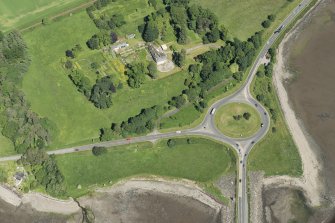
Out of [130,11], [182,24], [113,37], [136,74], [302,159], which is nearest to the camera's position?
[302,159]

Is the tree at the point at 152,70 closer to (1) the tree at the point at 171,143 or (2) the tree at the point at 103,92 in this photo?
(2) the tree at the point at 103,92

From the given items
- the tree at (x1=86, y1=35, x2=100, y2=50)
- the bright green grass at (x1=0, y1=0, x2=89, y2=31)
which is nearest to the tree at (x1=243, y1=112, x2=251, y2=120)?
the tree at (x1=86, y1=35, x2=100, y2=50)

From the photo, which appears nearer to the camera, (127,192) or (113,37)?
(127,192)

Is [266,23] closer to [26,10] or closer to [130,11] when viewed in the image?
[130,11]

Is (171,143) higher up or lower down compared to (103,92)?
lower down

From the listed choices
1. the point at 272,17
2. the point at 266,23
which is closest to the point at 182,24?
the point at 266,23

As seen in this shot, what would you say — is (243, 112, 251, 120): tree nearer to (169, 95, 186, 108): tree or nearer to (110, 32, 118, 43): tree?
(169, 95, 186, 108): tree

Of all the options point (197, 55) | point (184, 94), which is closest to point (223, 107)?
point (184, 94)
